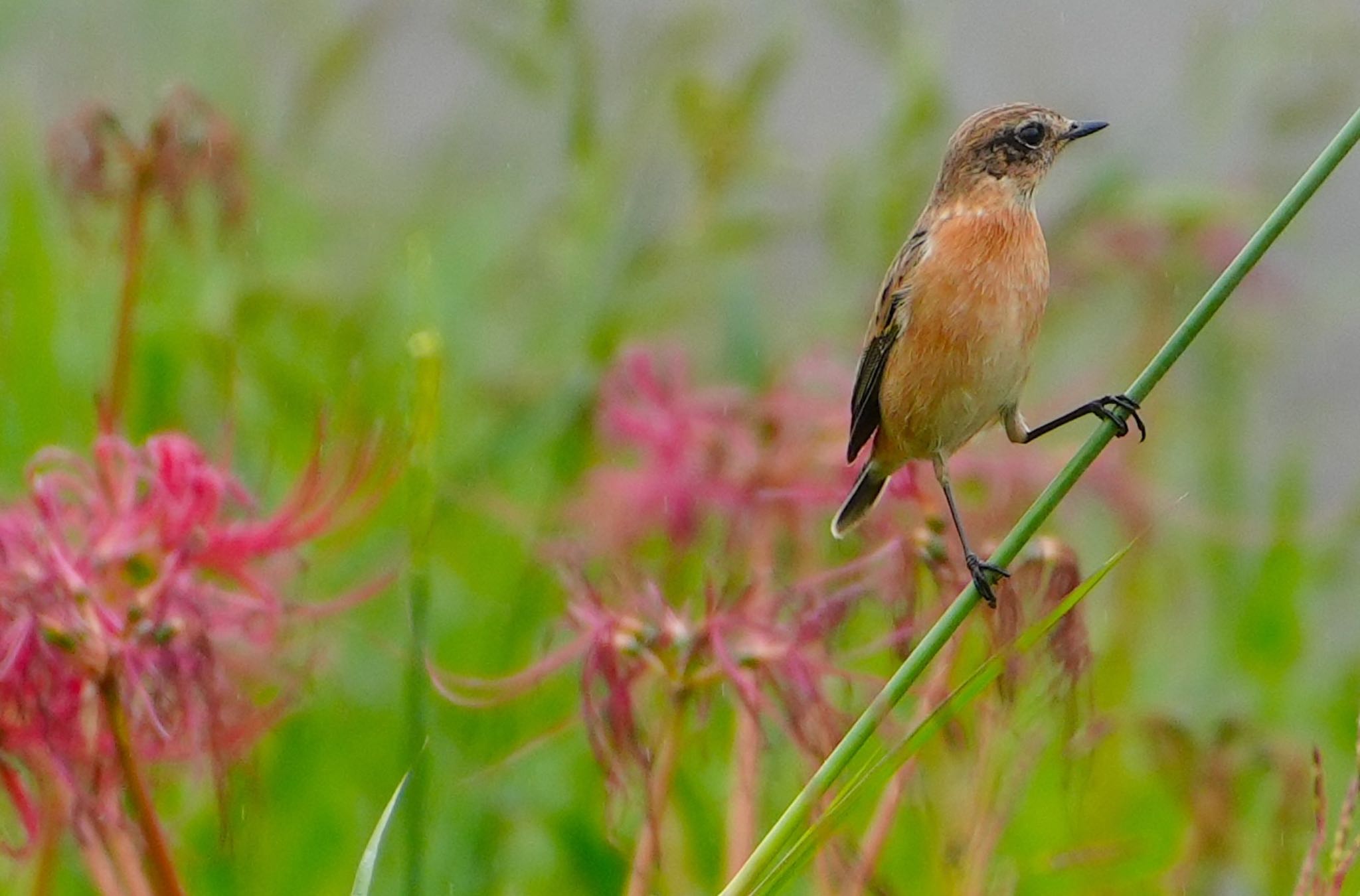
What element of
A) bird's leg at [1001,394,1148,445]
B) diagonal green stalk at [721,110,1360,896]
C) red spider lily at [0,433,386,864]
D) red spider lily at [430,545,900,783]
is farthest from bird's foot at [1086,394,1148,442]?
red spider lily at [0,433,386,864]

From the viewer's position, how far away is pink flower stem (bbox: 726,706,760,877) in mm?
2086

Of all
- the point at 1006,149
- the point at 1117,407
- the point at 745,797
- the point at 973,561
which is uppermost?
the point at 1006,149

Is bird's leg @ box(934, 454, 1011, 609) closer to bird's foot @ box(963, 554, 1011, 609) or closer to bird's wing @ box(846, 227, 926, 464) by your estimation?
bird's foot @ box(963, 554, 1011, 609)

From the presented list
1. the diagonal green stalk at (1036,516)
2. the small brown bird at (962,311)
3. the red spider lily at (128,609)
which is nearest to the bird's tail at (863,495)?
the small brown bird at (962,311)

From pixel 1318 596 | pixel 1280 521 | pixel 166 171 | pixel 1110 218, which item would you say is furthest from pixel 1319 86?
pixel 166 171

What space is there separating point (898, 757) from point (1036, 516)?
0.19 metres

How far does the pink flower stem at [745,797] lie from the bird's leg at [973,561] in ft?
0.85

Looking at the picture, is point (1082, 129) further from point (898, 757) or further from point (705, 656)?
point (898, 757)

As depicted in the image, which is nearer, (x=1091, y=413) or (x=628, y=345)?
(x=1091, y=413)

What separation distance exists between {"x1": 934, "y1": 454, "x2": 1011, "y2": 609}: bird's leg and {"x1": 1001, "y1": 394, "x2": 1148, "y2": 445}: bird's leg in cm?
8

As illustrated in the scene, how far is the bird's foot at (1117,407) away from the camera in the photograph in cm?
164

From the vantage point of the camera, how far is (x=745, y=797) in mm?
2107

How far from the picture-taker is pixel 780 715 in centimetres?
210

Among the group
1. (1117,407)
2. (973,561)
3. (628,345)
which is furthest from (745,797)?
(628,345)
